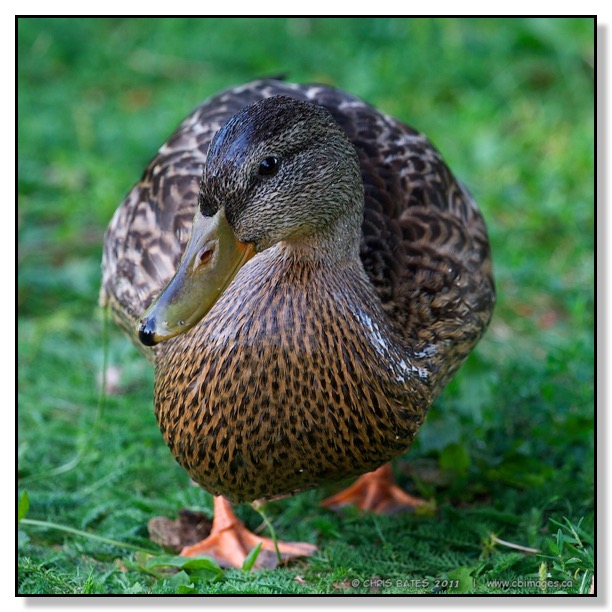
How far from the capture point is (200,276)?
2.68 meters

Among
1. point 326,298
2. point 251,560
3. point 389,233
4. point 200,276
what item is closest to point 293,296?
point 326,298

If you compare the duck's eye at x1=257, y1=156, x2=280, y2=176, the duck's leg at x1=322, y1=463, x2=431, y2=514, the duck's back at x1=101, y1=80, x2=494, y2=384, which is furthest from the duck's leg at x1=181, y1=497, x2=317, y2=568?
the duck's eye at x1=257, y1=156, x2=280, y2=176

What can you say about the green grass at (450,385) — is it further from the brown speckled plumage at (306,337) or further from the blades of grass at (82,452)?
the brown speckled plumage at (306,337)

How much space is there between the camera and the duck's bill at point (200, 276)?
8.64 feet

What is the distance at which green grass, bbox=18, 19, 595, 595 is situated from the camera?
11.2 feet

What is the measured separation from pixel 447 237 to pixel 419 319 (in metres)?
0.34

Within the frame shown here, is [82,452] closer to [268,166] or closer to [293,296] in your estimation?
[293,296]

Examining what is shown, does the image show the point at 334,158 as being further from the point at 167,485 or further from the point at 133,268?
the point at 167,485

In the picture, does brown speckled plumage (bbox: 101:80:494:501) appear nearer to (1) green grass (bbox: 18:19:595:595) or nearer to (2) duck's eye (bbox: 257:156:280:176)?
(2) duck's eye (bbox: 257:156:280:176)

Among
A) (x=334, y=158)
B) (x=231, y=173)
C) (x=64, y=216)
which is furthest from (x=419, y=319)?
(x=64, y=216)

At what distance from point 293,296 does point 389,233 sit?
0.57 m

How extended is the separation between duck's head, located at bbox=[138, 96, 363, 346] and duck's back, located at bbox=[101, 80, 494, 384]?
21.5 inches

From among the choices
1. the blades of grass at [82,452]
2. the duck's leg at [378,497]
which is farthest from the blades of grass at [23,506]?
the duck's leg at [378,497]

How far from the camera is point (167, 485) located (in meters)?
3.88
